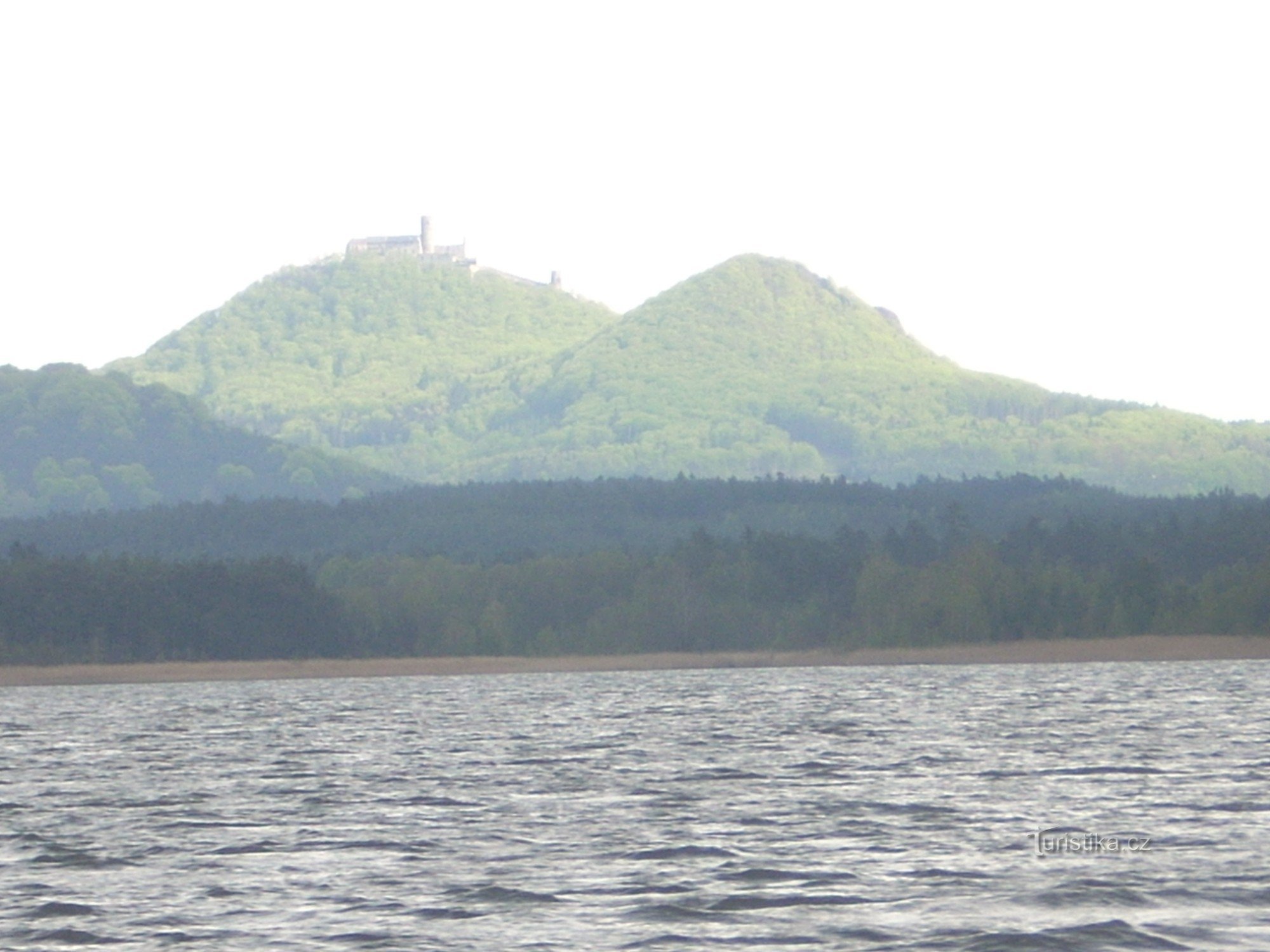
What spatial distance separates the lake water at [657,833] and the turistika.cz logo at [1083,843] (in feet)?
0.41

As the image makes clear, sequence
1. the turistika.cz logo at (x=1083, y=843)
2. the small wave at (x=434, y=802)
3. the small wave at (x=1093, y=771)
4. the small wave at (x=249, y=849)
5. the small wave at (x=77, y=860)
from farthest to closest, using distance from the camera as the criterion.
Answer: the small wave at (x=1093, y=771)
the small wave at (x=434, y=802)
the small wave at (x=249, y=849)
the small wave at (x=77, y=860)
the turistika.cz logo at (x=1083, y=843)

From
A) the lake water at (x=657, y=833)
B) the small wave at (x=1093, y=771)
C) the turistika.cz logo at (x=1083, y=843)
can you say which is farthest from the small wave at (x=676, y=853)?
the small wave at (x=1093, y=771)

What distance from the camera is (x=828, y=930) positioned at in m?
36.6

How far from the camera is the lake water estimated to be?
3750cm

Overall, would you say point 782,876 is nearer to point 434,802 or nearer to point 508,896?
point 508,896

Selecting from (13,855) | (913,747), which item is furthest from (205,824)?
(913,747)

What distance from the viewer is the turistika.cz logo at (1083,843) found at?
151ft

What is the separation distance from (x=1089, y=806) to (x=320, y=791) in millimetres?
25228

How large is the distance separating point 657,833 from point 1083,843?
425 inches

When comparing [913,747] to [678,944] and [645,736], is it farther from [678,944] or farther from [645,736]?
[678,944]

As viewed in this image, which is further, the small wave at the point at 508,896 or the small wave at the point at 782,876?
the small wave at the point at 782,876

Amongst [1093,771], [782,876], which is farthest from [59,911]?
[1093,771]

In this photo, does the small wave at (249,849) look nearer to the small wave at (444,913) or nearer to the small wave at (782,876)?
the small wave at (444,913)

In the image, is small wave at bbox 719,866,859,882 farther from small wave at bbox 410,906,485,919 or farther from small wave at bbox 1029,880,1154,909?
small wave at bbox 410,906,485,919
